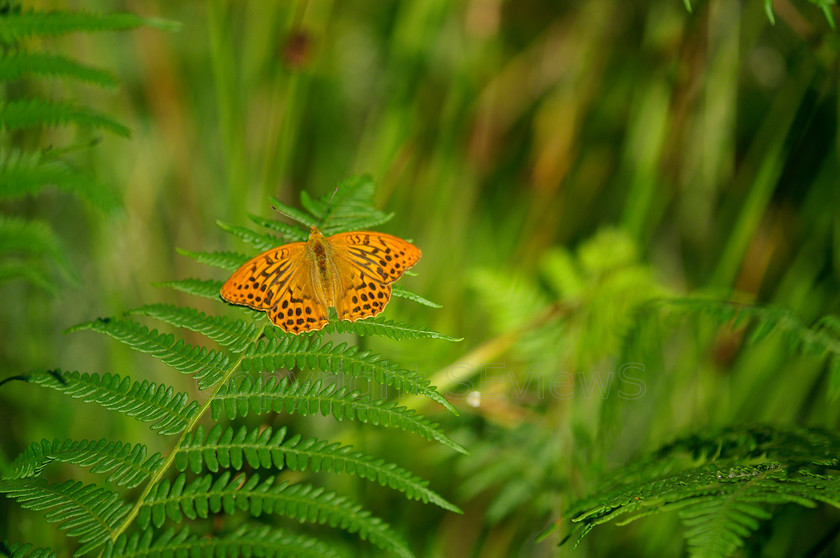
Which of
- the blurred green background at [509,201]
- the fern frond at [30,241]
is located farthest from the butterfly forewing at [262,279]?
the blurred green background at [509,201]

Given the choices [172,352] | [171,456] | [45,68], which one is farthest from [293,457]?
[45,68]

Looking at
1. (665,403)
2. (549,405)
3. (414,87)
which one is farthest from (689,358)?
(414,87)

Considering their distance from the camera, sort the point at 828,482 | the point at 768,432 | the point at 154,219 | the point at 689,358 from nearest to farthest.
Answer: the point at 828,482 → the point at 768,432 → the point at 689,358 → the point at 154,219

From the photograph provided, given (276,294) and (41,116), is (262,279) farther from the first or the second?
(41,116)

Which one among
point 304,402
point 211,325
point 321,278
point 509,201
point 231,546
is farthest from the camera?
point 509,201

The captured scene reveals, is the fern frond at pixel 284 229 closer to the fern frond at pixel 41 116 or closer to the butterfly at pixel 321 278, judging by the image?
the butterfly at pixel 321 278

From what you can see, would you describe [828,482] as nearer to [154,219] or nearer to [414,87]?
[414,87]
